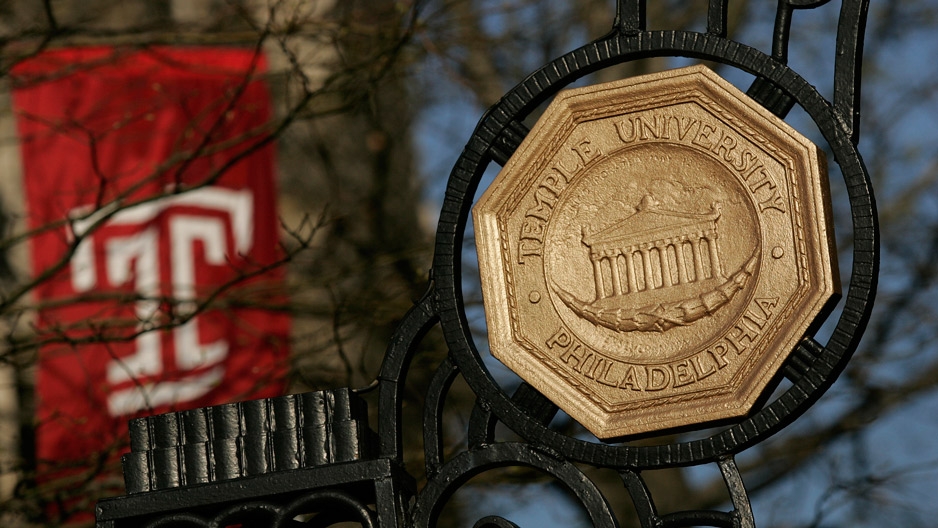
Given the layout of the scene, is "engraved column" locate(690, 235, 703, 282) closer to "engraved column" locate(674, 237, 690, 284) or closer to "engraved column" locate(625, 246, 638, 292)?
"engraved column" locate(674, 237, 690, 284)

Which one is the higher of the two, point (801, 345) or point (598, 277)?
point (598, 277)

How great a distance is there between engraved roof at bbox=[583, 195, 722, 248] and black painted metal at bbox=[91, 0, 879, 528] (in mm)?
297

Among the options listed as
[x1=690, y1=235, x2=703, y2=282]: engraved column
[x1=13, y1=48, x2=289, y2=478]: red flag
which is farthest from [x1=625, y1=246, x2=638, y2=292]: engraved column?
[x1=13, y1=48, x2=289, y2=478]: red flag

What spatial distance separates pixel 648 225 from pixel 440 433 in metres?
0.67

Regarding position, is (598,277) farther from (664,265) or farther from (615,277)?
(664,265)

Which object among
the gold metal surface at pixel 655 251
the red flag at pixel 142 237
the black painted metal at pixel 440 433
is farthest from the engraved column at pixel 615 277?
the red flag at pixel 142 237

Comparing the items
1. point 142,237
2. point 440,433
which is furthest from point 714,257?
point 142,237

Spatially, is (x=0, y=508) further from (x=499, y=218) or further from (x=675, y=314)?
(x=675, y=314)

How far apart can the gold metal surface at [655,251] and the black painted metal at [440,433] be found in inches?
2.4

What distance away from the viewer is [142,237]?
6273 millimetres

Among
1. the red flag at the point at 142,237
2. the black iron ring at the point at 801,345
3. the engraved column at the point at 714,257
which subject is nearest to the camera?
the black iron ring at the point at 801,345

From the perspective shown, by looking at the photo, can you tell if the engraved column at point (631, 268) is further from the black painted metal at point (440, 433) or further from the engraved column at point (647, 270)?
the black painted metal at point (440, 433)

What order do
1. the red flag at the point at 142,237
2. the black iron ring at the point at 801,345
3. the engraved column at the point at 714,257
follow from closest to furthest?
1. the black iron ring at the point at 801,345
2. the engraved column at the point at 714,257
3. the red flag at the point at 142,237

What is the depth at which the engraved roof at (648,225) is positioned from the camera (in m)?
2.82
